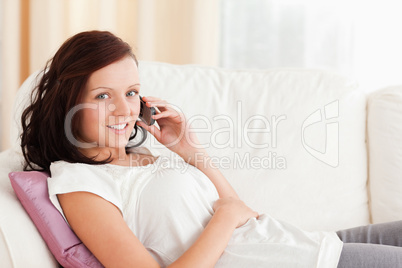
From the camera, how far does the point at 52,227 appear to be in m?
1.05

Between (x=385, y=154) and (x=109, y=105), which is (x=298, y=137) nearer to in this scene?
(x=385, y=154)

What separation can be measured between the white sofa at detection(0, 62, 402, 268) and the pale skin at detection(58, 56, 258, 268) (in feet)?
0.45

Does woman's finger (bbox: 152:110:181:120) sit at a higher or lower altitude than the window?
lower

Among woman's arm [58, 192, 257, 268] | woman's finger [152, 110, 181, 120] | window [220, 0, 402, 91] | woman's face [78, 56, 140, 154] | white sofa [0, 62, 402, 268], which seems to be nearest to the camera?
woman's arm [58, 192, 257, 268]

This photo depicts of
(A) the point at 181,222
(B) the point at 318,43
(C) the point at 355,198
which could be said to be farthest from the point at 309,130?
(B) the point at 318,43

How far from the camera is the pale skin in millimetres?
1018

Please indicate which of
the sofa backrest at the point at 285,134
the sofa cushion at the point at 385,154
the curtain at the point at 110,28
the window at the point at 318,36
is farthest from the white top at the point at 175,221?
the window at the point at 318,36

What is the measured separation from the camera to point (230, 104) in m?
1.68

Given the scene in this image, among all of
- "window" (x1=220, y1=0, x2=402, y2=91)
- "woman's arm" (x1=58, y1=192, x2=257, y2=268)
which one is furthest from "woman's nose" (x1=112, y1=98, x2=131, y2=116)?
"window" (x1=220, y1=0, x2=402, y2=91)

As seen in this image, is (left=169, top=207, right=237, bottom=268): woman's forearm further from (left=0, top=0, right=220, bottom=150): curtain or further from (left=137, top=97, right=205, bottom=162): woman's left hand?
(left=0, top=0, right=220, bottom=150): curtain

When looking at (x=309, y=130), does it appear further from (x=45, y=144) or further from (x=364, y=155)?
(x=45, y=144)

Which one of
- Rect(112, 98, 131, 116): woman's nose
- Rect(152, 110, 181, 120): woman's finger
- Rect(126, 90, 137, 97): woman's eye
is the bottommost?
Rect(152, 110, 181, 120): woman's finger

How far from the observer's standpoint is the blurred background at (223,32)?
245 cm

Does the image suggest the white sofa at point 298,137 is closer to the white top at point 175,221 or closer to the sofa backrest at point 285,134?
the sofa backrest at point 285,134
